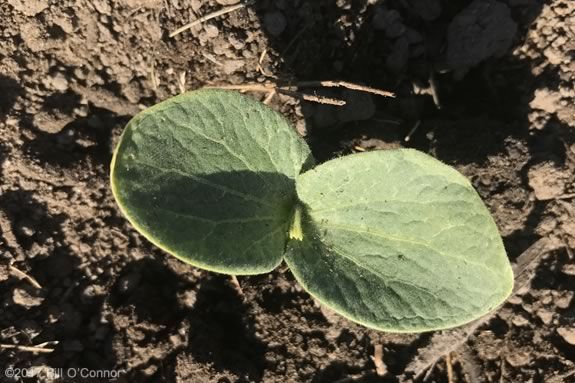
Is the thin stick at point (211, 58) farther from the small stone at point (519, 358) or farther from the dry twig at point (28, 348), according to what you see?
the small stone at point (519, 358)

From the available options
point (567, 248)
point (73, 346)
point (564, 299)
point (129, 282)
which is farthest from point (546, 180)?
point (73, 346)

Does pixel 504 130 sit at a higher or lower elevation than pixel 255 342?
higher

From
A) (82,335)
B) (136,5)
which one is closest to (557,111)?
(136,5)

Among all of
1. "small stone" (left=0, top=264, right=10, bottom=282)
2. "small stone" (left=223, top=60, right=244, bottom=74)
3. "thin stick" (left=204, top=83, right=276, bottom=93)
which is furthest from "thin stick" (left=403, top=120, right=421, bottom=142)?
"small stone" (left=0, top=264, right=10, bottom=282)

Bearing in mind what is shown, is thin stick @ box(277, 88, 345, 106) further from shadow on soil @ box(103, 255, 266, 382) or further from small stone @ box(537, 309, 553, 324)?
small stone @ box(537, 309, 553, 324)

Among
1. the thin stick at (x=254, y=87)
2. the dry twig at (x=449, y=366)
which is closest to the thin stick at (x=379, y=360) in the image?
the dry twig at (x=449, y=366)

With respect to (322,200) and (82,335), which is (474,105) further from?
(82,335)

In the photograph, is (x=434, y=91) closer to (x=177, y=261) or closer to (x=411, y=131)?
(x=411, y=131)
